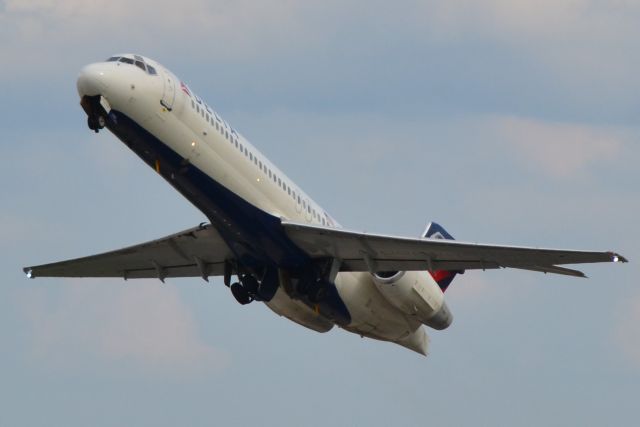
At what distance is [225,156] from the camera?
4075 centimetres

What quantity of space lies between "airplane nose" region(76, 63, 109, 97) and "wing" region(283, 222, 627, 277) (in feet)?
21.8

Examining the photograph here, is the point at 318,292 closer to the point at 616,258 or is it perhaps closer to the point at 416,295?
the point at 416,295

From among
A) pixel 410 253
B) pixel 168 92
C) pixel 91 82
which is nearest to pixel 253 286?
pixel 410 253

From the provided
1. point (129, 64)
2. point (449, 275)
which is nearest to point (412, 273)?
point (449, 275)

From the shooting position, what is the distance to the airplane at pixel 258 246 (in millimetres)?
39312

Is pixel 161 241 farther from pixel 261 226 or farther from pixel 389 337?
pixel 389 337

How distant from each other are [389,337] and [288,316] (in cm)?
395

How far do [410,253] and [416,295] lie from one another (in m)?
3.80

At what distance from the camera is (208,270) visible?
46781 millimetres

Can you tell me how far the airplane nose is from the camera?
3838 cm

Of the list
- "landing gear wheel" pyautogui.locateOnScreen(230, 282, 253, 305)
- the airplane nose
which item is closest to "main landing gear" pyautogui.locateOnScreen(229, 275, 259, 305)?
"landing gear wheel" pyautogui.locateOnScreen(230, 282, 253, 305)

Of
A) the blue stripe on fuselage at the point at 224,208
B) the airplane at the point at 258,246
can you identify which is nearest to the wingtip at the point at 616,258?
the airplane at the point at 258,246

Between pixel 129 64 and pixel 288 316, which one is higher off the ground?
pixel 129 64

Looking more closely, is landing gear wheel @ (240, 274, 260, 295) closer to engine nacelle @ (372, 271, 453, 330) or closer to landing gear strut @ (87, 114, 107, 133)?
engine nacelle @ (372, 271, 453, 330)
